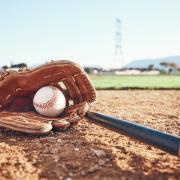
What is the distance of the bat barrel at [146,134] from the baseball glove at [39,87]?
0.58 meters

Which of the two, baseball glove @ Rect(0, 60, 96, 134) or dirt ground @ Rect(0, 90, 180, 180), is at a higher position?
baseball glove @ Rect(0, 60, 96, 134)

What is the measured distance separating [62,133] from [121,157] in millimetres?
→ 1141

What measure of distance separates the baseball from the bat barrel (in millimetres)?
681

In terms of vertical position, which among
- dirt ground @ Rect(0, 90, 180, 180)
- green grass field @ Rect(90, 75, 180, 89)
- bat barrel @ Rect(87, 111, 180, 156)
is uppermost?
bat barrel @ Rect(87, 111, 180, 156)

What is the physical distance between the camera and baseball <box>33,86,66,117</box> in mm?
3984

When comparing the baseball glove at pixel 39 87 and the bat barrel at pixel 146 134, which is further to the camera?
the baseball glove at pixel 39 87

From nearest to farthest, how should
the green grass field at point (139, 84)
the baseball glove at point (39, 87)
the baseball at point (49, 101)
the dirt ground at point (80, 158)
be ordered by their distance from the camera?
1. the dirt ground at point (80, 158)
2. the baseball glove at point (39, 87)
3. the baseball at point (49, 101)
4. the green grass field at point (139, 84)

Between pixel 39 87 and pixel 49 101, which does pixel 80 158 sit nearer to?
pixel 49 101

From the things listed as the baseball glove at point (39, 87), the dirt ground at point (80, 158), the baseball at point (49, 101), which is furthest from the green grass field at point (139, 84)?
the dirt ground at point (80, 158)

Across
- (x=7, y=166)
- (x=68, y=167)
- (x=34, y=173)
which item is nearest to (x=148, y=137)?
(x=68, y=167)

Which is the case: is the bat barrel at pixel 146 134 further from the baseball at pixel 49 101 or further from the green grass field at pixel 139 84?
the green grass field at pixel 139 84

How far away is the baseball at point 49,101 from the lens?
3984 millimetres

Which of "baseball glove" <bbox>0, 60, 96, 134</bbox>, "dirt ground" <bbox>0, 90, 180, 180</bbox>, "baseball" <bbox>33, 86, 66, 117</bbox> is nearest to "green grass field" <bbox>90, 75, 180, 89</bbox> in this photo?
"baseball glove" <bbox>0, 60, 96, 134</bbox>

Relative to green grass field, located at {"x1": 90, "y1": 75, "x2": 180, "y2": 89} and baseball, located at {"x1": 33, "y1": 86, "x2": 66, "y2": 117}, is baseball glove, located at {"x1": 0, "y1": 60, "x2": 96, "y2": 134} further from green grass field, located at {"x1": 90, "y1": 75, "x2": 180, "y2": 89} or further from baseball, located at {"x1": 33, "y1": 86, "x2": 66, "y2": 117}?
green grass field, located at {"x1": 90, "y1": 75, "x2": 180, "y2": 89}
